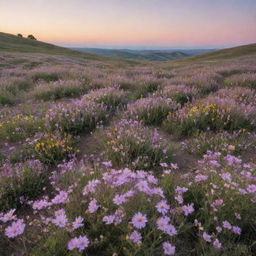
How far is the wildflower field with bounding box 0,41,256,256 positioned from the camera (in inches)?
65.8

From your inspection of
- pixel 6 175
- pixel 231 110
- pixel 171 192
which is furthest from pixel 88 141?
pixel 231 110

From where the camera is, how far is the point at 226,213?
192 cm

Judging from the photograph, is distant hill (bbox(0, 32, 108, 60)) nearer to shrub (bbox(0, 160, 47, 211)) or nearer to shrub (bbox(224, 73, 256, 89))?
shrub (bbox(224, 73, 256, 89))

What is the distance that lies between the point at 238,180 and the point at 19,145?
349 cm

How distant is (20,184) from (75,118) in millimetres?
1944

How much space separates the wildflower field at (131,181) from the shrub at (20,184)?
13 mm

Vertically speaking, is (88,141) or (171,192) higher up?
(171,192)

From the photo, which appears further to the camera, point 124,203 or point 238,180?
point 238,180

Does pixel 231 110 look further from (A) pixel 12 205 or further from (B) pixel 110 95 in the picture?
(A) pixel 12 205

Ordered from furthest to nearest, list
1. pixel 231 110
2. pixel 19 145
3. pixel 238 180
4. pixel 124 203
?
pixel 231 110
pixel 19 145
pixel 238 180
pixel 124 203

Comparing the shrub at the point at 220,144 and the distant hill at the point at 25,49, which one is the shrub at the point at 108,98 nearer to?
the shrub at the point at 220,144

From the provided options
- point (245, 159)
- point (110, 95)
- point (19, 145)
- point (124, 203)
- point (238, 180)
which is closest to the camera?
point (124, 203)

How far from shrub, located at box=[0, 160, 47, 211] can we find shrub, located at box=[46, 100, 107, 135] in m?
1.33

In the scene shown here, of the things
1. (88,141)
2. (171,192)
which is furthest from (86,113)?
(171,192)
